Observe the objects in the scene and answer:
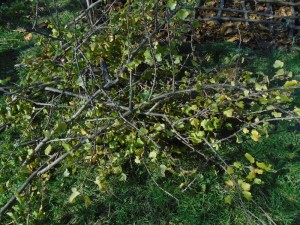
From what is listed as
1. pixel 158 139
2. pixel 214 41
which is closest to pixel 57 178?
pixel 158 139

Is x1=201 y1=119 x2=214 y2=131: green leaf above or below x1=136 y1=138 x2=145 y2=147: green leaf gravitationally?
above

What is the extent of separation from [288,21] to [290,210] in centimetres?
244

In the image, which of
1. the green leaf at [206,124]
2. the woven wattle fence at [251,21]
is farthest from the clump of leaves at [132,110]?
the woven wattle fence at [251,21]

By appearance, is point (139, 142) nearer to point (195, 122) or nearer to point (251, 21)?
point (195, 122)

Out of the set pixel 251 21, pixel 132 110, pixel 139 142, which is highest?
pixel 132 110

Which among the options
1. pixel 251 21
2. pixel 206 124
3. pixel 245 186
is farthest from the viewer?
pixel 251 21

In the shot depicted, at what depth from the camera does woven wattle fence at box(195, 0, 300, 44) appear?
4363mm

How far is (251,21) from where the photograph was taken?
168 inches

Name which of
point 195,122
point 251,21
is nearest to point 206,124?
point 195,122

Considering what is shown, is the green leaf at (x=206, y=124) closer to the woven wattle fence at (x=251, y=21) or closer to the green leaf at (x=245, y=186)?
the green leaf at (x=245, y=186)

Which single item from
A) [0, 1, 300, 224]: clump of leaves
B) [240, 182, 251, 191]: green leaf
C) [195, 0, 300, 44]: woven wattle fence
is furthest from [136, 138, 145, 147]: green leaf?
[195, 0, 300, 44]: woven wattle fence

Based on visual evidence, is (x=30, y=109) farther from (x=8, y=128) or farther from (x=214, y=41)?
(x=214, y=41)

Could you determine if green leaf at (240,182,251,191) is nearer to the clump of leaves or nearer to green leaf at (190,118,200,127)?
the clump of leaves

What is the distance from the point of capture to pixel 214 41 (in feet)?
15.0
